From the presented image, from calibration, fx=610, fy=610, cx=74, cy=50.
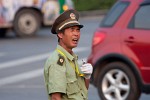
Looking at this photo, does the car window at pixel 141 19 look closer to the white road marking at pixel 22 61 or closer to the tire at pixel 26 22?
the white road marking at pixel 22 61

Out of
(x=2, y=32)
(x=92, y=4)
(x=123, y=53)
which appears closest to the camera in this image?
(x=123, y=53)

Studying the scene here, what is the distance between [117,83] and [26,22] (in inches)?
415

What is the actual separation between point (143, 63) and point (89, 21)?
16.8 metres

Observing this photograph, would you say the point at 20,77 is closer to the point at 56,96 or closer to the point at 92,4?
the point at 56,96

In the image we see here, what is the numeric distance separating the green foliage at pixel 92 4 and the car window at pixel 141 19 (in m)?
19.4

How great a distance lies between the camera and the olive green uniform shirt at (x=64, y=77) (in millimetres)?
4164

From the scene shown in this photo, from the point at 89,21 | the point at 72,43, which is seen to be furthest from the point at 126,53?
the point at 89,21

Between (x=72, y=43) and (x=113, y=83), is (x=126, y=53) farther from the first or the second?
(x=72, y=43)

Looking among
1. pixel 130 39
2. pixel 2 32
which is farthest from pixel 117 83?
pixel 2 32

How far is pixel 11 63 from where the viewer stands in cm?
1451

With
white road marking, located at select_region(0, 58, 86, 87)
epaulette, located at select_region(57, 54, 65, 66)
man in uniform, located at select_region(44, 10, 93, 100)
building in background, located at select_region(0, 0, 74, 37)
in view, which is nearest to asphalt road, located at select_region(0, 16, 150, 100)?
white road marking, located at select_region(0, 58, 86, 87)

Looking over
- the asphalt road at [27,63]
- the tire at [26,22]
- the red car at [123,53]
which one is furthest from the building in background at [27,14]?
the red car at [123,53]

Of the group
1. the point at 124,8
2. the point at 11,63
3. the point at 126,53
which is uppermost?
the point at 124,8

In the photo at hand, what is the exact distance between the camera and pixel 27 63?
47.5 ft
